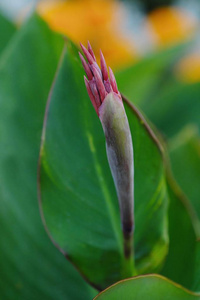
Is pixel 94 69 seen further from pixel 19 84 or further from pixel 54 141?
pixel 19 84

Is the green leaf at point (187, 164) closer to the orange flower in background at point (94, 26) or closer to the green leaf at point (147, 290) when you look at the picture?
the green leaf at point (147, 290)

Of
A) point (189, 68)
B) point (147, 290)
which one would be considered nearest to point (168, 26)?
point (189, 68)

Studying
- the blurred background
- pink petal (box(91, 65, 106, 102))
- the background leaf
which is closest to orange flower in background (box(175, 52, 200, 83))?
the blurred background

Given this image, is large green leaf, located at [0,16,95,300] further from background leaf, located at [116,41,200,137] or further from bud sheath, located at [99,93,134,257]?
background leaf, located at [116,41,200,137]

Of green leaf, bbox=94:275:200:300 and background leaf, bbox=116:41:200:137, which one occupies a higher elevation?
green leaf, bbox=94:275:200:300

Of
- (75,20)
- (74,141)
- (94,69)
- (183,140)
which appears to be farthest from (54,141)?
(75,20)
